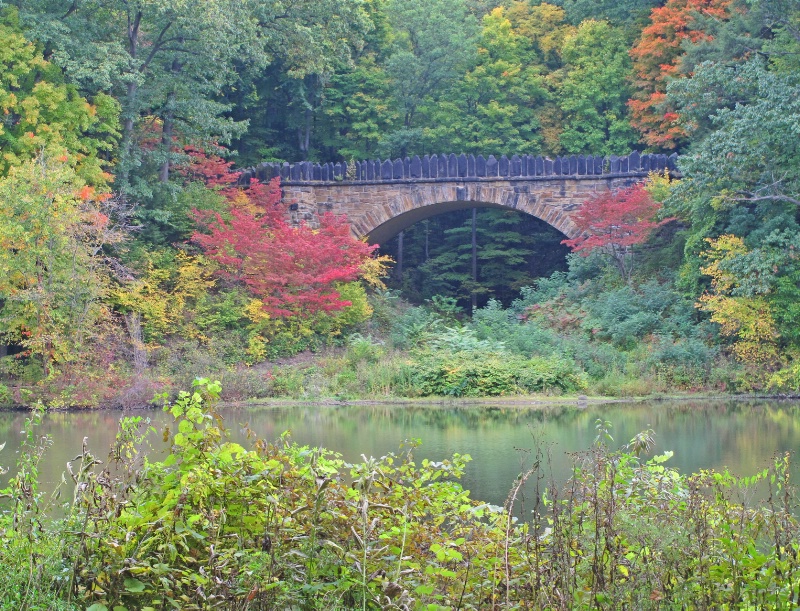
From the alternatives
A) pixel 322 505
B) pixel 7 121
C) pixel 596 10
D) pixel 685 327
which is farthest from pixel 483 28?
→ pixel 322 505

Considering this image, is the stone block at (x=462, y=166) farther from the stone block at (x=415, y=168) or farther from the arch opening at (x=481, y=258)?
the arch opening at (x=481, y=258)

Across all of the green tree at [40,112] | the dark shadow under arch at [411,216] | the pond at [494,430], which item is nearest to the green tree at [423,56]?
the dark shadow under arch at [411,216]

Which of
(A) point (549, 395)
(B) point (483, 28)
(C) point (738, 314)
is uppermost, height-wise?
(B) point (483, 28)

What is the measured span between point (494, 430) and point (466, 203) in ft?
44.8

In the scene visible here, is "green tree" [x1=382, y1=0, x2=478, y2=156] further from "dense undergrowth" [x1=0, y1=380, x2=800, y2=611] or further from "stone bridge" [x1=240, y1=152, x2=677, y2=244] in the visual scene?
"dense undergrowth" [x1=0, y1=380, x2=800, y2=611]

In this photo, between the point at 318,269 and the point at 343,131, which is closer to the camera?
the point at 318,269

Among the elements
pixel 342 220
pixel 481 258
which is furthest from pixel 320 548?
pixel 481 258

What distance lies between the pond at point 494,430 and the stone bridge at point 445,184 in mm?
8775

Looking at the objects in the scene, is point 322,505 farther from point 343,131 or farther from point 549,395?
point 343,131

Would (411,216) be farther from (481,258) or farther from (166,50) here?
(166,50)

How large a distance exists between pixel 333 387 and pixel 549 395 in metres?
4.04

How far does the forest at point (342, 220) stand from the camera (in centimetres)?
1806

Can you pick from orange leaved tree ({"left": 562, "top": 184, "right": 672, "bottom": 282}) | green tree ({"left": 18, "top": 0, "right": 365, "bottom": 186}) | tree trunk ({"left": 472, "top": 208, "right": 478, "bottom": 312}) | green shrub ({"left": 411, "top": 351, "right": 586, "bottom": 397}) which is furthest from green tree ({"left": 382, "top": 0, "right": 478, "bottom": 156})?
green shrub ({"left": 411, "top": 351, "right": 586, "bottom": 397})

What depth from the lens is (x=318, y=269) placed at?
878 inches
